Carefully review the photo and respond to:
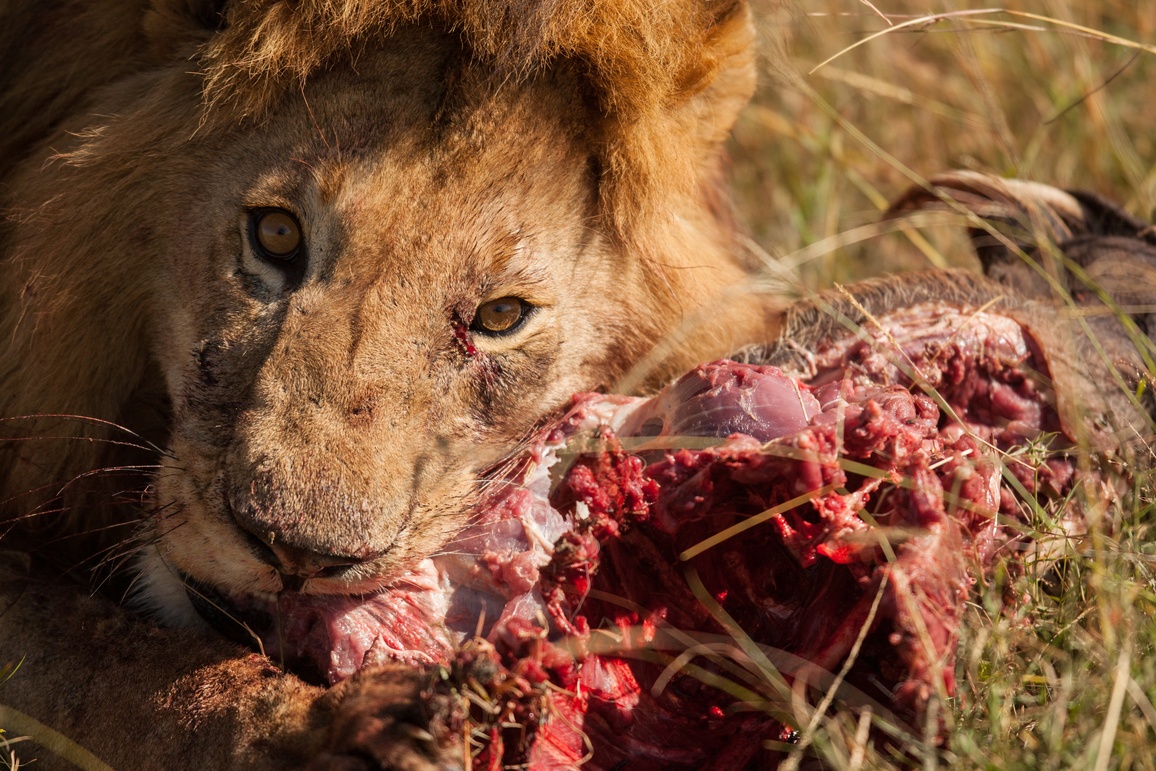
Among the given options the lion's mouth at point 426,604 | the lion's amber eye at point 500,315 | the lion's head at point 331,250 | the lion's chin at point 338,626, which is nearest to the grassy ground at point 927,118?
the lion's head at point 331,250

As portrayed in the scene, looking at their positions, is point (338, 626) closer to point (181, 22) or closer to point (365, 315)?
point (365, 315)

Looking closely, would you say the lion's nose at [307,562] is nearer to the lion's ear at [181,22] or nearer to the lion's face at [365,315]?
the lion's face at [365,315]

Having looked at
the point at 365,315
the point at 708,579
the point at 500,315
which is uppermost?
the point at 365,315

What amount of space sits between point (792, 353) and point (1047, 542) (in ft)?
2.48

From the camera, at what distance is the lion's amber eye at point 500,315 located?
2.68m

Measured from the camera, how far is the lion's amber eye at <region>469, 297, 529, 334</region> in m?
2.68

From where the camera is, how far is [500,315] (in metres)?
2.72

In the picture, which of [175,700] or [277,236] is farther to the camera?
[277,236]

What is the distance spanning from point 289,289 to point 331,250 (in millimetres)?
133

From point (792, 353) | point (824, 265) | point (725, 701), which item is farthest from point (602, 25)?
point (824, 265)

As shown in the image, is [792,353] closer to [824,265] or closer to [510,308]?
[510,308]

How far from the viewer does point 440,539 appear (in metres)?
2.56

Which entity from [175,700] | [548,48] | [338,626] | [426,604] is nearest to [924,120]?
[548,48]

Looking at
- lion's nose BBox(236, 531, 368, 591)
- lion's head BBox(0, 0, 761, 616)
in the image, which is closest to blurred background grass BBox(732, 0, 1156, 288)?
lion's head BBox(0, 0, 761, 616)
